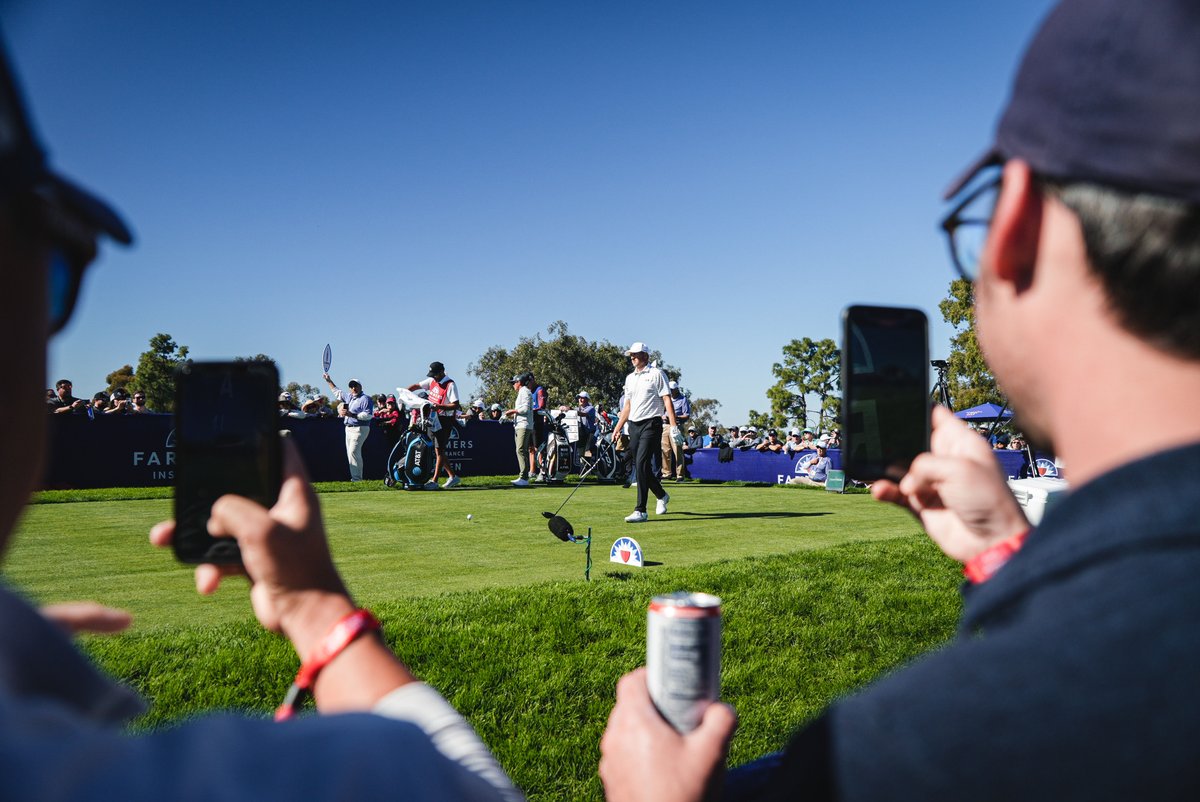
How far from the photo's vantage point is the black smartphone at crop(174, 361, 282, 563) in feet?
4.42

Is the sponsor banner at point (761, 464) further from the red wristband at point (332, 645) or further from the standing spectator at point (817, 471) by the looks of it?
the red wristband at point (332, 645)

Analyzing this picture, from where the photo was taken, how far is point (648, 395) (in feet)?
38.7

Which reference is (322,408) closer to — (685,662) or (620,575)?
(620,575)

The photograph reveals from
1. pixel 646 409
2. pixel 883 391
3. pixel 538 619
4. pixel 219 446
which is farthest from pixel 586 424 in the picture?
pixel 219 446

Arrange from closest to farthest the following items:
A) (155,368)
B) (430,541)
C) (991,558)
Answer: (991,558) → (430,541) → (155,368)

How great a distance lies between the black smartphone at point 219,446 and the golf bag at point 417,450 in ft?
47.8

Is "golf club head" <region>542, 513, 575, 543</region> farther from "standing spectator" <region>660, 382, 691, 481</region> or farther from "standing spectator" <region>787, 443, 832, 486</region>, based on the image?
"standing spectator" <region>787, 443, 832, 486</region>

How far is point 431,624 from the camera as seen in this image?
4578 mm

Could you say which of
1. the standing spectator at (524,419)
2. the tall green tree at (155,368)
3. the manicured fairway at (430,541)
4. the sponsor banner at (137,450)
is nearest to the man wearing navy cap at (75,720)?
the manicured fairway at (430,541)

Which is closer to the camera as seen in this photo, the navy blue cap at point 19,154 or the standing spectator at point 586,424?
the navy blue cap at point 19,154

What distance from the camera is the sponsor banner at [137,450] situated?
53.6 feet

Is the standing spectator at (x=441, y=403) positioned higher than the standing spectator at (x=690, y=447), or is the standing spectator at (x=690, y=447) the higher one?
the standing spectator at (x=441, y=403)

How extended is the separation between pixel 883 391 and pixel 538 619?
3387mm

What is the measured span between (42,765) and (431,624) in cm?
418
